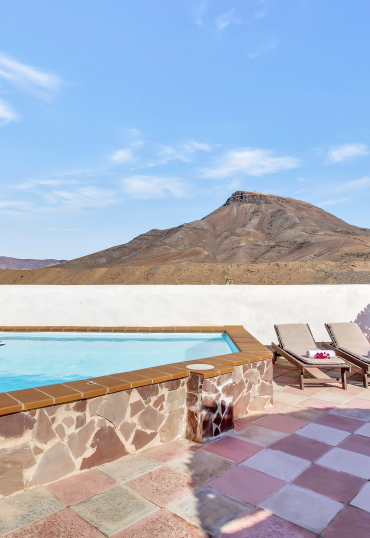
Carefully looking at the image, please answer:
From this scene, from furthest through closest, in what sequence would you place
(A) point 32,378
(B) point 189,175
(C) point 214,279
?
(B) point 189,175
(C) point 214,279
(A) point 32,378

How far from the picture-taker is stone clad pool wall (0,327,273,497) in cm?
246

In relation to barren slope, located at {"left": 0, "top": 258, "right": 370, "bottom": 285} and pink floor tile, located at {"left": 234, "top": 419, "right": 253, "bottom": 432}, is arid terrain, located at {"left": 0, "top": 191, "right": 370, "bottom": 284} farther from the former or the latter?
pink floor tile, located at {"left": 234, "top": 419, "right": 253, "bottom": 432}

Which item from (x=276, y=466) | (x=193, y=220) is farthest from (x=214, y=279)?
(x=193, y=220)

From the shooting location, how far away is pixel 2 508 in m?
2.27

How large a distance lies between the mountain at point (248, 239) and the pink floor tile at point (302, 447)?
40.2 meters

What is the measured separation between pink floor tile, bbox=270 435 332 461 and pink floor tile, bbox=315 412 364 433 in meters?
0.50

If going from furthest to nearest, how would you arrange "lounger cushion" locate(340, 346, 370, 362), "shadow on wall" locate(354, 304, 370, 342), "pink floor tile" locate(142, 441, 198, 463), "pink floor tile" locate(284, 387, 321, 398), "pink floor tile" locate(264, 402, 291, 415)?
"shadow on wall" locate(354, 304, 370, 342), "lounger cushion" locate(340, 346, 370, 362), "pink floor tile" locate(284, 387, 321, 398), "pink floor tile" locate(264, 402, 291, 415), "pink floor tile" locate(142, 441, 198, 463)

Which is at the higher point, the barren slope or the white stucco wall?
the barren slope

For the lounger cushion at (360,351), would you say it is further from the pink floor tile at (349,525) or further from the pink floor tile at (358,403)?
the pink floor tile at (349,525)

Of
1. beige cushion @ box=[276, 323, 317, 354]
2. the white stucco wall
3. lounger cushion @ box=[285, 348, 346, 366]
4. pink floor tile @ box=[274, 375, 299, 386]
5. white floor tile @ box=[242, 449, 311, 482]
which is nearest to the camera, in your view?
white floor tile @ box=[242, 449, 311, 482]

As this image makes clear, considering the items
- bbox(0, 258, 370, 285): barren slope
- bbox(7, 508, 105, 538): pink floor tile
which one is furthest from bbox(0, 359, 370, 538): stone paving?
bbox(0, 258, 370, 285): barren slope

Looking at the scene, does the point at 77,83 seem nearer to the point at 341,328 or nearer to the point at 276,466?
the point at 341,328

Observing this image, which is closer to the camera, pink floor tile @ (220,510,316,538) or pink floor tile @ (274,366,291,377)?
pink floor tile @ (220,510,316,538)

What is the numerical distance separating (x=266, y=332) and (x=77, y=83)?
22.8 metres
